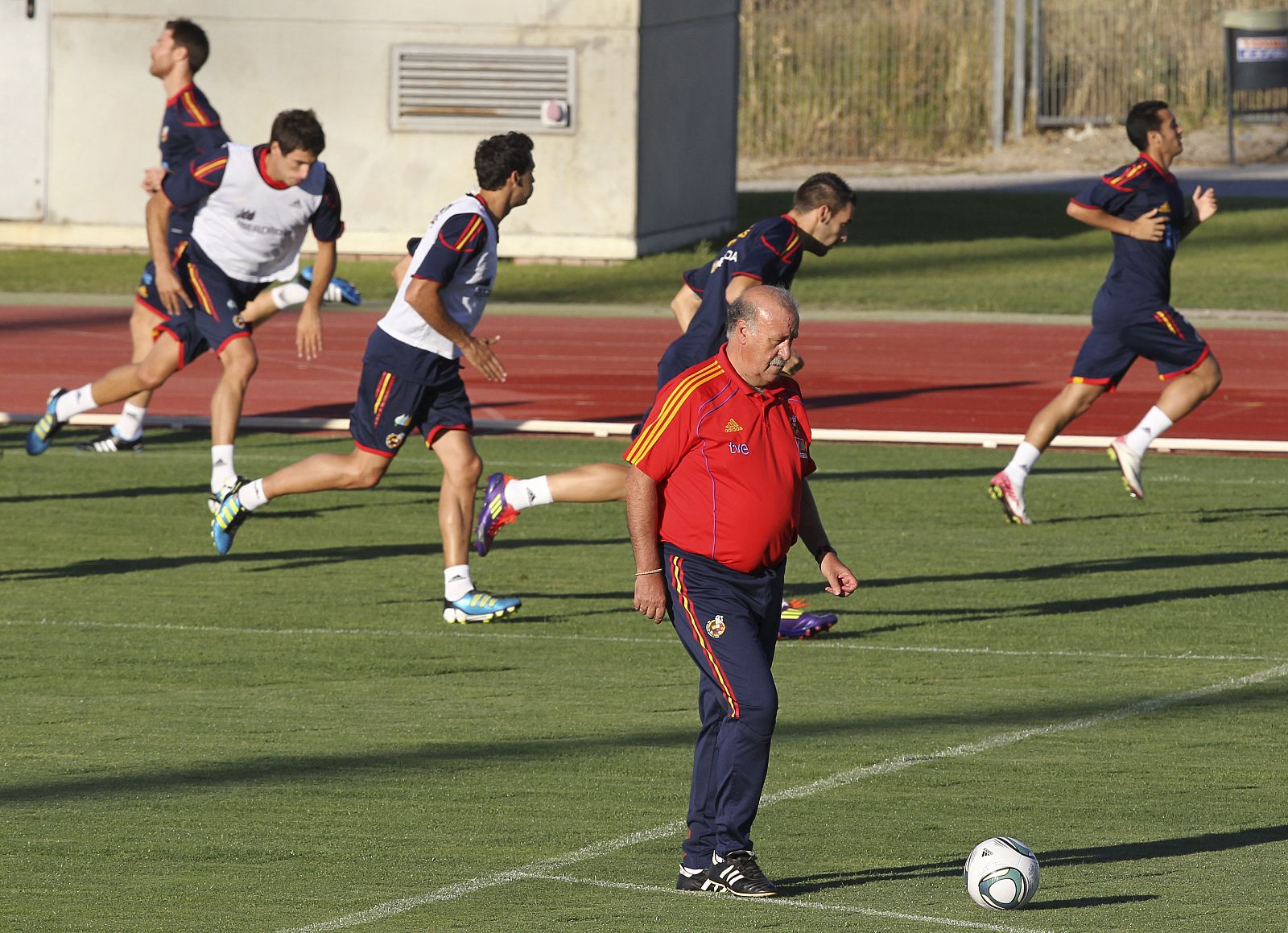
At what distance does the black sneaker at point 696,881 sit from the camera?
245 inches

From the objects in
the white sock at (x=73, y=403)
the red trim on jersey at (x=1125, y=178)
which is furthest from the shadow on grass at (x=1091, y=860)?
the white sock at (x=73, y=403)

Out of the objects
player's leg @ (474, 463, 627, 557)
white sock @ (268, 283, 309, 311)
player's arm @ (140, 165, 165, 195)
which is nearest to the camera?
player's leg @ (474, 463, 627, 557)

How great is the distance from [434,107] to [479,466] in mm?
16940

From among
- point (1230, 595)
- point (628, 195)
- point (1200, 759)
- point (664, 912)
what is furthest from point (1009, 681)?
point (628, 195)

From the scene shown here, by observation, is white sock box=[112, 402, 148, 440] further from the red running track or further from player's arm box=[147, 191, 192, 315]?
the red running track

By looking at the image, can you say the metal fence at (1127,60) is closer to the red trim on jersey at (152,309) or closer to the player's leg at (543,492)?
the red trim on jersey at (152,309)

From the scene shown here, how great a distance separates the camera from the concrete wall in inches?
1038

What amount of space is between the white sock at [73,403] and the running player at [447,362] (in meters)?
2.99

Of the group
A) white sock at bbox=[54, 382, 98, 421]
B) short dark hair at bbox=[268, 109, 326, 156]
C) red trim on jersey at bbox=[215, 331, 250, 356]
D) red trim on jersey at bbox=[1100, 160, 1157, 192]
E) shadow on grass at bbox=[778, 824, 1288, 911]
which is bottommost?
shadow on grass at bbox=[778, 824, 1288, 911]

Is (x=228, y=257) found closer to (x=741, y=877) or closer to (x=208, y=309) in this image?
(x=208, y=309)

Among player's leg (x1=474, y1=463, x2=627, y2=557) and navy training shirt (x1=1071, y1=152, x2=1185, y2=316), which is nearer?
player's leg (x1=474, y1=463, x2=627, y2=557)

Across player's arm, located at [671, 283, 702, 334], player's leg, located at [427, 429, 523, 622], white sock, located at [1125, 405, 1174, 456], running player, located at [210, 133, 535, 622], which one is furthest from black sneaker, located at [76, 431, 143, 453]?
white sock, located at [1125, 405, 1174, 456]

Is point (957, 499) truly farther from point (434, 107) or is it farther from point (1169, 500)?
point (434, 107)

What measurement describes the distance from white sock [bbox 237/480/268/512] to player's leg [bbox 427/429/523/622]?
1134 mm
